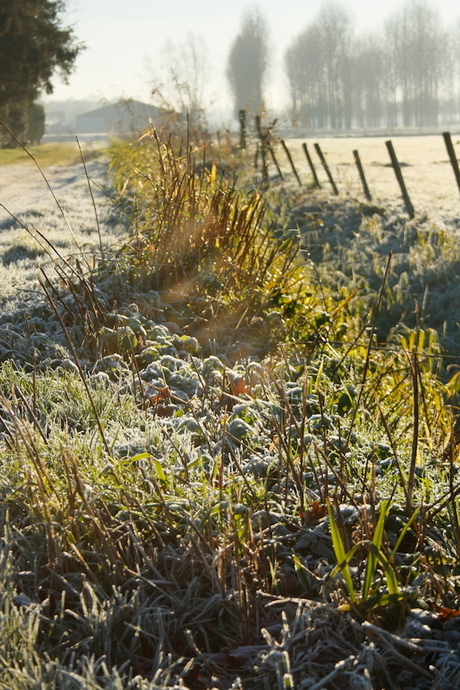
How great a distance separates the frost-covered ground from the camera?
4809mm

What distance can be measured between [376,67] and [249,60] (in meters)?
24.1

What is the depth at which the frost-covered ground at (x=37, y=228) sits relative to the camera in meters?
4.81

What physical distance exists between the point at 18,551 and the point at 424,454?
6.19ft

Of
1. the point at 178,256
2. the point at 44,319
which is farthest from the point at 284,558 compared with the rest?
the point at 178,256

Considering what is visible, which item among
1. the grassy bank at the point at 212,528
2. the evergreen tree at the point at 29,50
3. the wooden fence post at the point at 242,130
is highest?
the evergreen tree at the point at 29,50

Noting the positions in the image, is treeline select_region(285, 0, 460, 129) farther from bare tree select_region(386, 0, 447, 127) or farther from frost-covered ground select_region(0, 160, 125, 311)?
frost-covered ground select_region(0, 160, 125, 311)

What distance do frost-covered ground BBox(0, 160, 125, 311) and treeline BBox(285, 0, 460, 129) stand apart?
95929mm

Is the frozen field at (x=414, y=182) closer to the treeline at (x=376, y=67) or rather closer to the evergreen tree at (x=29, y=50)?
the evergreen tree at (x=29, y=50)

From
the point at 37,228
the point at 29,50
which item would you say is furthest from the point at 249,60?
the point at 37,228

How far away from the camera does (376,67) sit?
342ft

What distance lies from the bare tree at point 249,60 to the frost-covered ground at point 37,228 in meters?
84.7

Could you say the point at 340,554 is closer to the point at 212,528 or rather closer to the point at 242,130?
the point at 212,528

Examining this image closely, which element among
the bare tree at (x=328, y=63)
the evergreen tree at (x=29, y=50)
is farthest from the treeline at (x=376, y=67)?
the evergreen tree at (x=29, y=50)

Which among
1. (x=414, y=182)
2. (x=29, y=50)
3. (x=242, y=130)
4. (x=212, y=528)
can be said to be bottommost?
(x=212, y=528)
